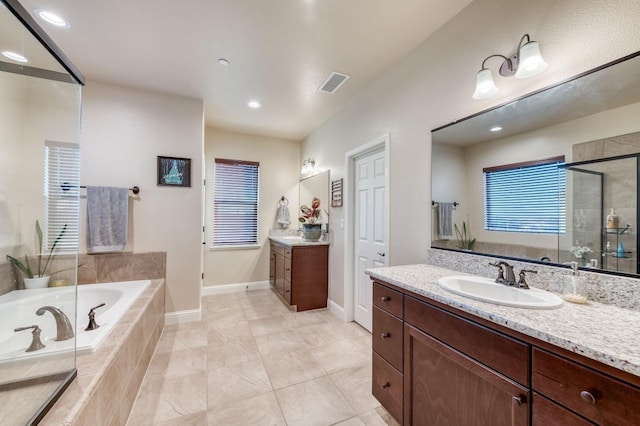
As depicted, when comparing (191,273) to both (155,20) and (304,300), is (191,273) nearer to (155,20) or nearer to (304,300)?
(304,300)

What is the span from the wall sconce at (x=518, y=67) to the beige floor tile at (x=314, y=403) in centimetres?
217

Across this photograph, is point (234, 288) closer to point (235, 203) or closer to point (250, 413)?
point (235, 203)

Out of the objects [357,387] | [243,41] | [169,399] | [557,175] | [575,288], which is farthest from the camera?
[243,41]

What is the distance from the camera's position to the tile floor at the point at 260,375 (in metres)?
1.62

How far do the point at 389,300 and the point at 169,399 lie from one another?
1.67 metres

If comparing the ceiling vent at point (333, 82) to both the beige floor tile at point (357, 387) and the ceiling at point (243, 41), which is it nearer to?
the ceiling at point (243, 41)

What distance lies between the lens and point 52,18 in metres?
1.79

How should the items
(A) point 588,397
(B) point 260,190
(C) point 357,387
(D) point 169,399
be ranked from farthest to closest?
(B) point 260,190 < (C) point 357,387 < (D) point 169,399 < (A) point 588,397

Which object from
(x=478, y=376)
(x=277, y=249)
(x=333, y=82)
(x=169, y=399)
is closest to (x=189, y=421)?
(x=169, y=399)

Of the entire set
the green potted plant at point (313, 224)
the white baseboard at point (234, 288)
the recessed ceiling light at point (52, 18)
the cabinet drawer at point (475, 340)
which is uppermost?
the recessed ceiling light at point (52, 18)

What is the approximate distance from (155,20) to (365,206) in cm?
241

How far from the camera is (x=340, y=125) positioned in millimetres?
3287

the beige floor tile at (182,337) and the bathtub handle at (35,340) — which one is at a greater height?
the bathtub handle at (35,340)

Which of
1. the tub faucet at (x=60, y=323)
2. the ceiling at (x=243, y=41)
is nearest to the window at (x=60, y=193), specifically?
the tub faucet at (x=60, y=323)
